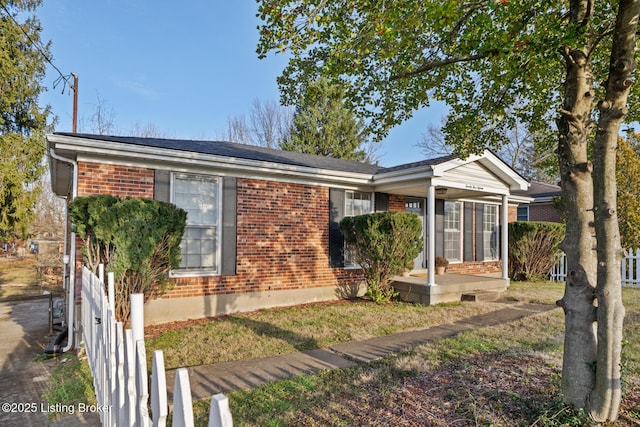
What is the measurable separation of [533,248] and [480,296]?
193 inches

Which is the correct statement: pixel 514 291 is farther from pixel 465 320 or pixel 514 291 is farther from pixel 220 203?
pixel 220 203

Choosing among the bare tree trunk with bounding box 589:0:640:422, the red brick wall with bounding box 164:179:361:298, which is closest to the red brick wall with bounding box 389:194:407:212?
the red brick wall with bounding box 164:179:361:298

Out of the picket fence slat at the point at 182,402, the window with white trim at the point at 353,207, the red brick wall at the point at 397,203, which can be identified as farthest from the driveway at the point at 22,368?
the red brick wall at the point at 397,203

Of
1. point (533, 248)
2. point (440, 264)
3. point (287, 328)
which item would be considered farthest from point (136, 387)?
point (533, 248)

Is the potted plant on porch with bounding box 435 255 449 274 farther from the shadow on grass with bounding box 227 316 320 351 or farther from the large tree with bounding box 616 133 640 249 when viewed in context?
the shadow on grass with bounding box 227 316 320 351

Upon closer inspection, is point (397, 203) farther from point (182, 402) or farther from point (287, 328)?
point (182, 402)

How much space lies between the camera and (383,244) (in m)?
7.92

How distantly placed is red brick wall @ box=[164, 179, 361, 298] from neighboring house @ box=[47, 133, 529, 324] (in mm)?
21

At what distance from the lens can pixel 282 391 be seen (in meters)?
3.52

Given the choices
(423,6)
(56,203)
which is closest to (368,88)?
(423,6)

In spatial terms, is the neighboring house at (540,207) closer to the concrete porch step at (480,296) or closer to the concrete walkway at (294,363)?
the concrete porch step at (480,296)

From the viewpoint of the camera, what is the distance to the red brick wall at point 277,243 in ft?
23.7

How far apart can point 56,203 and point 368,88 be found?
2088cm

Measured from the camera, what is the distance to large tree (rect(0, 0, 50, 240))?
474 inches
